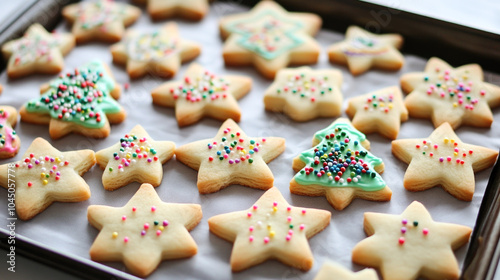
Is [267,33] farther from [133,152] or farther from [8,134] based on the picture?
[8,134]

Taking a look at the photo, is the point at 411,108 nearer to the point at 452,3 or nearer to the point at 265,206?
the point at 265,206

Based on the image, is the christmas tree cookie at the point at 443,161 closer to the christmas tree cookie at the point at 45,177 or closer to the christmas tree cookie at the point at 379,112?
→ the christmas tree cookie at the point at 379,112

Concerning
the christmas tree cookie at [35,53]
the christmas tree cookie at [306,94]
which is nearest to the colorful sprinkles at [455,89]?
the christmas tree cookie at [306,94]

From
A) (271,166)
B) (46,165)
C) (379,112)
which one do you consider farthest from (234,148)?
(46,165)

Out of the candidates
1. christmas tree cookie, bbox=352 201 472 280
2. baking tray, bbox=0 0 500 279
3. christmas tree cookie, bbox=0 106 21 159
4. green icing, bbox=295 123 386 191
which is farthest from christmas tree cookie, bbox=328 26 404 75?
christmas tree cookie, bbox=0 106 21 159

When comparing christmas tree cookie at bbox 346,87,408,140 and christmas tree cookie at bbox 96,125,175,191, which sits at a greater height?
christmas tree cookie at bbox 346,87,408,140

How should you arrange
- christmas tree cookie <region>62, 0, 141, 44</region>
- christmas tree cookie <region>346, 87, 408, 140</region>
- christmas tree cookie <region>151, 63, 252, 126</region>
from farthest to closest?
christmas tree cookie <region>62, 0, 141, 44</region>
christmas tree cookie <region>151, 63, 252, 126</region>
christmas tree cookie <region>346, 87, 408, 140</region>

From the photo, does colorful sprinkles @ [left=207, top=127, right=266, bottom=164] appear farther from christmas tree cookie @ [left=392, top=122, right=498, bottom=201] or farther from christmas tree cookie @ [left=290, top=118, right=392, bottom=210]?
christmas tree cookie @ [left=392, top=122, right=498, bottom=201]

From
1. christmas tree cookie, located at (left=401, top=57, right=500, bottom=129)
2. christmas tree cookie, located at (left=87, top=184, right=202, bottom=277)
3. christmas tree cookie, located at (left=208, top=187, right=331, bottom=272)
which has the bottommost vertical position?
christmas tree cookie, located at (left=87, top=184, right=202, bottom=277)
